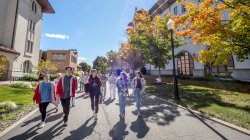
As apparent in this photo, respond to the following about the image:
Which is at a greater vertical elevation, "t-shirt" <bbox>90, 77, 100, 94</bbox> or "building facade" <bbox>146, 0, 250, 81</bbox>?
"building facade" <bbox>146, 0, 250, 81</bbox>

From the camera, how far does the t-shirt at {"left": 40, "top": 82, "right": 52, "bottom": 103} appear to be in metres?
5.35

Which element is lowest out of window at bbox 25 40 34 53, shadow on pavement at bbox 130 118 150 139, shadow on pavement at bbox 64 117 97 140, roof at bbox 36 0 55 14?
shadow on pavement at bbox 64 117 97 140

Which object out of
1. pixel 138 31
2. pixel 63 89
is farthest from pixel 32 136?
pixel 138 31

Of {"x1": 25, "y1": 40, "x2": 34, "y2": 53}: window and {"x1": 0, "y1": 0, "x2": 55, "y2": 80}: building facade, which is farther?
{"x1": 25, "y1": 40, "x2": 34, "y2": 53}: window

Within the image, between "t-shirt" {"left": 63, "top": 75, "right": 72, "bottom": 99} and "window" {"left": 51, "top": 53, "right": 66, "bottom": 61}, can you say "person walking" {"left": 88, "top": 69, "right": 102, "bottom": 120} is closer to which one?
"t-shirt" {"left": 63, "top": 75, "right": 72, "bottom": 99}

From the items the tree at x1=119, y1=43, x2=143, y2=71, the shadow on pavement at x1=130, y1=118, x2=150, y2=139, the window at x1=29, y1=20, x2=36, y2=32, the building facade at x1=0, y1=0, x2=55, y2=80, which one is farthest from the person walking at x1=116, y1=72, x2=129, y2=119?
the window at x1=29, y1=20, x2=36, y2=32

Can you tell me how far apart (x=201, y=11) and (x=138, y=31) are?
38.1ft

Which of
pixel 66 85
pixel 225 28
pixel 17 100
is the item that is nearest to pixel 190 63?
pixel 225 28

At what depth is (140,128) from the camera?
16.8 feet

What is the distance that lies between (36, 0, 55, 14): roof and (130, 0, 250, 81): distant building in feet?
65.3

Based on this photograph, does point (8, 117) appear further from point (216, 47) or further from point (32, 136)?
point (216, 47)

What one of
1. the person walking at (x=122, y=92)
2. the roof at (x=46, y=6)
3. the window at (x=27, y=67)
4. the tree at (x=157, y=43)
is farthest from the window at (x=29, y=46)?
the person walking at (x=122, y=92)

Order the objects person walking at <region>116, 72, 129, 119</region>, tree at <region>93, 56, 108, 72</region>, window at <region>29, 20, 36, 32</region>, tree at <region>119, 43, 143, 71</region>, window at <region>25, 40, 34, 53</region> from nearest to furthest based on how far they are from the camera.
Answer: person walking at <region>116, 72, 129, 119</region>, window at <region>25, 40, 34, 53</region>, window at <region>29, 20, 36, 32</region>, tree at <region>119, 43, 143, 71</region>, tree at <region>93, 56, 108, 72</region>

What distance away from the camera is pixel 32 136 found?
4516 millimetres
